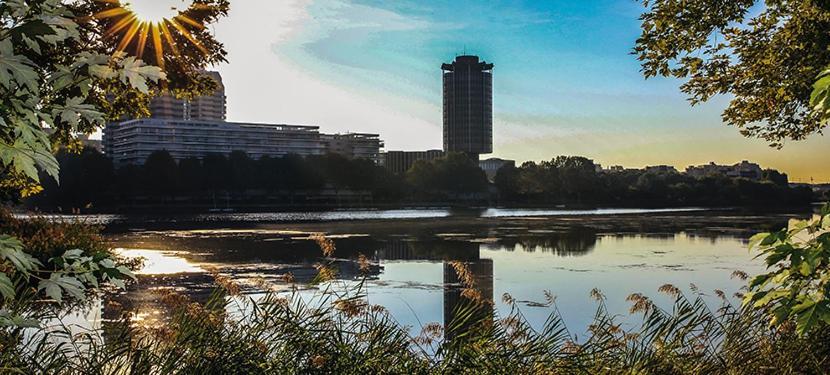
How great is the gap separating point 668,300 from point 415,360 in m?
13.8

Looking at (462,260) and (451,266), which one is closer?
(451,266)

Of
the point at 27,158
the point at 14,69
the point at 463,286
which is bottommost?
the point at 463,286

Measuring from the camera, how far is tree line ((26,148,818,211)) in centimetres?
13975

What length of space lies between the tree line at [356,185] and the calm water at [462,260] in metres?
97.5

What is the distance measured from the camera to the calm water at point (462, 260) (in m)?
19.5

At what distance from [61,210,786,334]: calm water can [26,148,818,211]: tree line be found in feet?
320

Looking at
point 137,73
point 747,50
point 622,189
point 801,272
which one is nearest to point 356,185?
point 622,189

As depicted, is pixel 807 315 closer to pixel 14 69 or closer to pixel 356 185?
pixel 14 69

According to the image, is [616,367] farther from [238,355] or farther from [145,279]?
[145,279]

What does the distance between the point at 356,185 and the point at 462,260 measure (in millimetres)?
129934

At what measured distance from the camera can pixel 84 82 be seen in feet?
12.1

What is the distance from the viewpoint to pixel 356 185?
15988 cm

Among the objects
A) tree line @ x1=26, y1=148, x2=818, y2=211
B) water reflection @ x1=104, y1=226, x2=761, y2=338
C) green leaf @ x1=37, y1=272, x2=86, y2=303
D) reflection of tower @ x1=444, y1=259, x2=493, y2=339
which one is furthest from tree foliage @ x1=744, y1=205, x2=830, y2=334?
tree line @ x1=26, y1=148, x2=818, y2=211

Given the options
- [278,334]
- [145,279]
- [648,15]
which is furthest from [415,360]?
[145,279]
